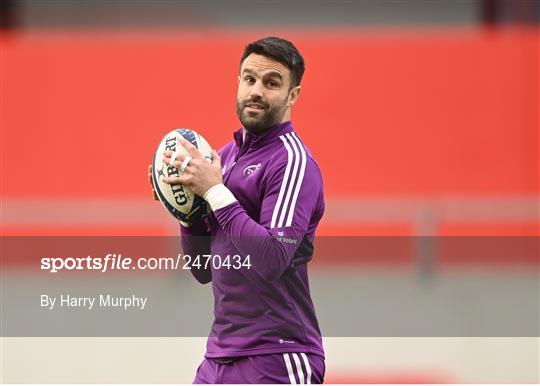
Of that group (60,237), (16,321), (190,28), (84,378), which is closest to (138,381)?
(84,378)

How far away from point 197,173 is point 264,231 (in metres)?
0.29

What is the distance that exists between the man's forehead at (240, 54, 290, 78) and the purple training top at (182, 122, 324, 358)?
0.57 ft

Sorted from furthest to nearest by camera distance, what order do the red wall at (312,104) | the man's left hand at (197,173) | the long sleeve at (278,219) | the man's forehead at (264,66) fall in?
the red wall at (312,104)
the man's forehead at (264,66)
the man's left hand at (197,173)
the long sleeve at (278,219)

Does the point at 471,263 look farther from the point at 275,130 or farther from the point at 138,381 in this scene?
the point at 275,130

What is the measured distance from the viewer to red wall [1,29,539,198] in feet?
27.0

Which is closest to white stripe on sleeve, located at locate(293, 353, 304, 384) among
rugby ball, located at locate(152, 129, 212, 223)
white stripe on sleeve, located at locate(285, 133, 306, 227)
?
white stripe on sleeve, located at locate(285, 133, 306, 227)

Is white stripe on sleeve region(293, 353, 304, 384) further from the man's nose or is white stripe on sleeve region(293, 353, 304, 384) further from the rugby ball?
the man's nose

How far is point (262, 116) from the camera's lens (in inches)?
113

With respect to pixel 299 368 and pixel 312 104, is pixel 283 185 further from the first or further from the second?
pixel 312 104

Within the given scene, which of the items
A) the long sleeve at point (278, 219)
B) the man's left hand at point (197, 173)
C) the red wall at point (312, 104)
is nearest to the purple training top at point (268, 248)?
the long sleeve at point (278, 219)

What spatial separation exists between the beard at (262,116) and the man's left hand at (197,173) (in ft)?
0.54

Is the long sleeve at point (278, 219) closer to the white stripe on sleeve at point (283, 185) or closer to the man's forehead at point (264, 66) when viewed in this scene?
the white stripe on sleeve at point (283, 185)

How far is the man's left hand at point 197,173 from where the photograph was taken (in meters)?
2.76

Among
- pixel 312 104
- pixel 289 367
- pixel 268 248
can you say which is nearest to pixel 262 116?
pixel 268 248
